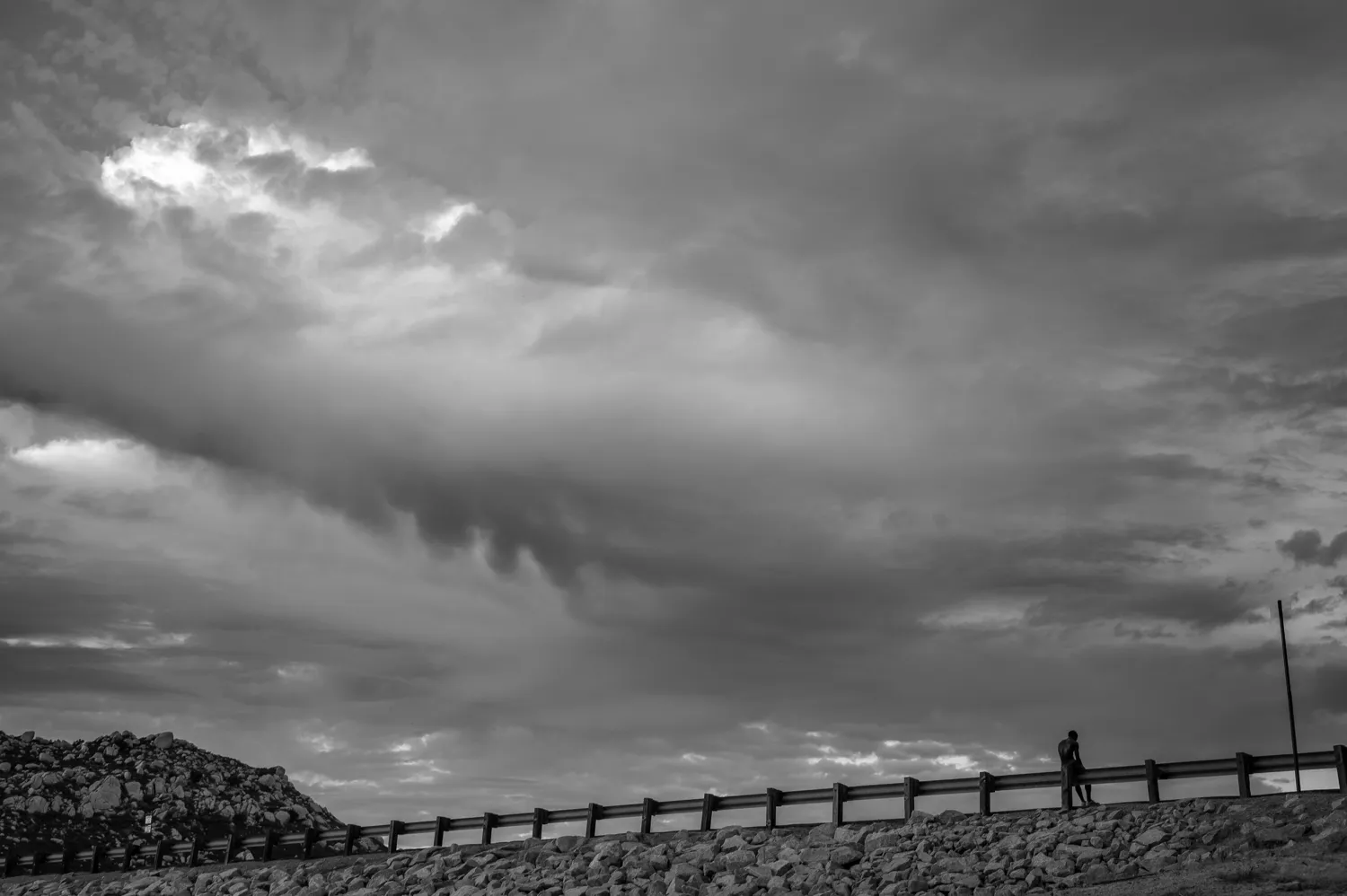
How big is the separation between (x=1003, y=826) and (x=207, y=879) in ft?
96.4

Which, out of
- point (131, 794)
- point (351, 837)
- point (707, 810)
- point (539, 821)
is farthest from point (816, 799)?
point (131, 794)

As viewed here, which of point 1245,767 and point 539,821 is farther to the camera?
point 539,821

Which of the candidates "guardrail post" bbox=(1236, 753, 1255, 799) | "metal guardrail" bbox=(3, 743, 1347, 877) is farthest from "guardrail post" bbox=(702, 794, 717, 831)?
"guardrail post" bbox=(1236, 753, 1255, 799)

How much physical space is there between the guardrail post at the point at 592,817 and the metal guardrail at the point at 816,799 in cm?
2

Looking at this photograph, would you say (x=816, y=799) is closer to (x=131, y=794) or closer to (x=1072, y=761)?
(x=1072, y=761)

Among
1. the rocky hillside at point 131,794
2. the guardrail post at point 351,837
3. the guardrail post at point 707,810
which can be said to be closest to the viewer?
the guardrail post at point 707,810

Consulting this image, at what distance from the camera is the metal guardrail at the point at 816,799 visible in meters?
25.0

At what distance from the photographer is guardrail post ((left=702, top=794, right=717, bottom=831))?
31.3 m

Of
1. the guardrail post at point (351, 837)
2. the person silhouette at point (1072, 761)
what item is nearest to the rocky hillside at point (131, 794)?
the guardrail post at point (351, 837)

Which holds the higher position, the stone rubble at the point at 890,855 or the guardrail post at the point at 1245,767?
the guardrail post at the point at 1245,767

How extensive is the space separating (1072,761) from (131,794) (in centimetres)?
7011

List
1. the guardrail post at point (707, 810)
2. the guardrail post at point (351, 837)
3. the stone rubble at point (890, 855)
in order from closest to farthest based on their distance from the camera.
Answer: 1. the stone rubble at point (890, 855)
2. the guardrail post at point (707, 810)
3. the guardrail post at point (351, 837)

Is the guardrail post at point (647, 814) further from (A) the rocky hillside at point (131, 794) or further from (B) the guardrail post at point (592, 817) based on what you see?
(A) the rocky hillside at point (131, 794)

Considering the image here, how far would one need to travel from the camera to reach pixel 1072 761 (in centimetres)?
2708
